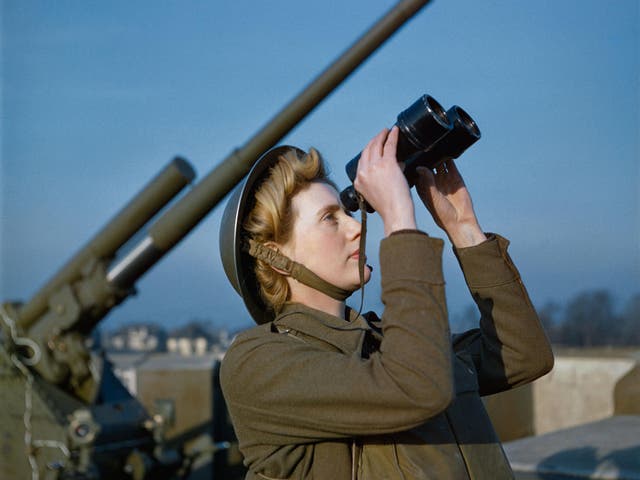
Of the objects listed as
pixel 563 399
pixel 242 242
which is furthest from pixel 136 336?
pixel 242 242

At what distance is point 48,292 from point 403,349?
22.1ft

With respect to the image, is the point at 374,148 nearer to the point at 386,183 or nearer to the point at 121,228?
the point at 386,183

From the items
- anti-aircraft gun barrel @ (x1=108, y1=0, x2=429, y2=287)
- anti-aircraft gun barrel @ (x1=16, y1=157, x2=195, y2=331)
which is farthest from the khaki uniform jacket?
anti-aircraft gun barrel @ (x1=16, y1=157, x2=195, y2=331)

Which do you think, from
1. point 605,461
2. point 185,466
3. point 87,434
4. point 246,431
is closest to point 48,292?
point 87,434

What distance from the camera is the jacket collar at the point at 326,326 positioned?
1.88 meters

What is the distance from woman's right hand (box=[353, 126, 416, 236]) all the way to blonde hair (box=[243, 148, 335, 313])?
24 centimetres

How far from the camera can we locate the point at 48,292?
779 centimetres

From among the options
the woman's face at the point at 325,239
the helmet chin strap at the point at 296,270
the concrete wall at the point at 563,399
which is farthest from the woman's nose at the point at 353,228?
the concrete wall at the point at 563,399

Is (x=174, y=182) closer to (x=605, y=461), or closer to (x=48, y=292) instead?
(x=48, y=292)

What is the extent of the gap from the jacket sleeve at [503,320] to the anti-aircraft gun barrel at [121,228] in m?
5.51

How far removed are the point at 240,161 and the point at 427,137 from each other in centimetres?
517

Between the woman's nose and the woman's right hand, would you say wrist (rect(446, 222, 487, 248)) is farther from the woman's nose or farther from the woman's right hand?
the woman's right hand

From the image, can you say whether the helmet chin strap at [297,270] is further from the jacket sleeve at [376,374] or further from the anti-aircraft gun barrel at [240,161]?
the anti-aircraft gun barrel at [240,161]

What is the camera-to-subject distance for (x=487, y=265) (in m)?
2.12
